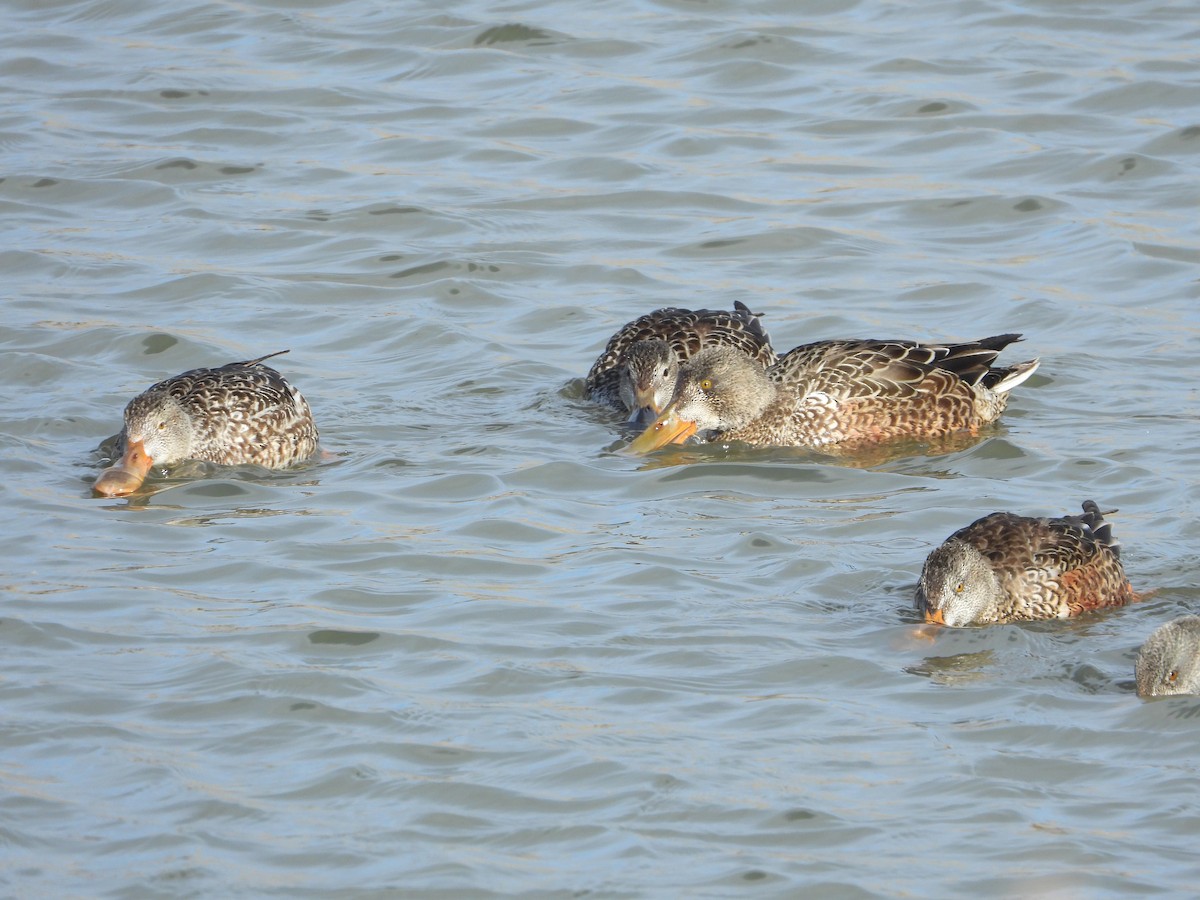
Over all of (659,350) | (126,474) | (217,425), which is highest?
(659,350)

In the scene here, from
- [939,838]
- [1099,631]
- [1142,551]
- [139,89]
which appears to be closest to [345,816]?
[939,838]

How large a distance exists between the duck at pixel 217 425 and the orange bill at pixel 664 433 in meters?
1.87

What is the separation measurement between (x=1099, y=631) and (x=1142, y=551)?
40.4 inches

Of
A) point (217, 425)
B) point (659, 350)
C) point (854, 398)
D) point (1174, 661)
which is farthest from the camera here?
point (659, 350)

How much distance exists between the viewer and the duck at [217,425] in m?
10.3

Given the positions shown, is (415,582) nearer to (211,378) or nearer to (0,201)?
(211,378)

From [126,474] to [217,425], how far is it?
2.10ft

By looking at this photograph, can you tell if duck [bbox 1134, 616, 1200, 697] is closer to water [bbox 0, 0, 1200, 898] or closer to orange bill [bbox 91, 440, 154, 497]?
water [bbox 0, 0, 1200, 898]

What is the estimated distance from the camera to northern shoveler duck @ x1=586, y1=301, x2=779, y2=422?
1147cm

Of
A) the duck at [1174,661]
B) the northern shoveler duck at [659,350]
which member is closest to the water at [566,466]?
the duck at [1174,661]

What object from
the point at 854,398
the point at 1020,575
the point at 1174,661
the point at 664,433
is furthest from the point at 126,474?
the point at 1174,661

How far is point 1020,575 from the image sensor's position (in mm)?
8250

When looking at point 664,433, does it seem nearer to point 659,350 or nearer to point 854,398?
point 659,350

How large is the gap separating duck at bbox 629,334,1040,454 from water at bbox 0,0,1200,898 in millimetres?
237
